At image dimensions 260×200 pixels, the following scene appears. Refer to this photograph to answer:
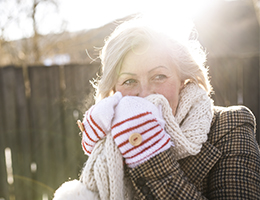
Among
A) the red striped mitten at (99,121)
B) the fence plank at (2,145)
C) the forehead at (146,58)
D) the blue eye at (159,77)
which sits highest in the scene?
the forehead at (146,58)

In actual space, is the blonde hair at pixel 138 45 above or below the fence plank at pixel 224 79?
above

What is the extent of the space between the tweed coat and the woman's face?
367mm

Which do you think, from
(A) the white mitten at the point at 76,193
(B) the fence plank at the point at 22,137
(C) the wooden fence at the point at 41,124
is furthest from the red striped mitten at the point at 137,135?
(B) the fence plank at the point at 22,137

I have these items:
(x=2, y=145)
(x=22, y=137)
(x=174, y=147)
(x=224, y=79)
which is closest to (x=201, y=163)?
(x=174, y=147)

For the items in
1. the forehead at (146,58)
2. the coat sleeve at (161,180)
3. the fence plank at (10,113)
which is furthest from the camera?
the fence plank at (10,113)

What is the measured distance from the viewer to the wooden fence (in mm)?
3244

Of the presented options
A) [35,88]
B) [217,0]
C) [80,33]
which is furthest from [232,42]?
[35,88]

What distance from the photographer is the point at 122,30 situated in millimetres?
1736

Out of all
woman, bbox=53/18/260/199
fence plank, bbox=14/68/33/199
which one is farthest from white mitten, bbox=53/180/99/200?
fence plank, bbox=14/68/33/199

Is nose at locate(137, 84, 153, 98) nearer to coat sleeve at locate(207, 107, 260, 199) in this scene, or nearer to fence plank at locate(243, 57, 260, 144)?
coat sleeve at locate(207, 107, 260, 199)

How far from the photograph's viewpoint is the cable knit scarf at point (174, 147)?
1.20 m

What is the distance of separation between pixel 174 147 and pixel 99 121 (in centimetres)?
47

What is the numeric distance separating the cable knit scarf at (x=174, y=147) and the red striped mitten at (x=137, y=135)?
0.06m

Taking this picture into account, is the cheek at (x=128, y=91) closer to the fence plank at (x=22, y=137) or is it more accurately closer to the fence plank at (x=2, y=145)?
the fence plank at (x=22, y=137)
